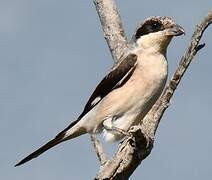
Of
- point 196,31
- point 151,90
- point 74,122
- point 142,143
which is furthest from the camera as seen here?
point 74,122

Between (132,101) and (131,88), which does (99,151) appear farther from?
(131,88)

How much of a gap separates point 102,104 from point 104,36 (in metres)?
0.97

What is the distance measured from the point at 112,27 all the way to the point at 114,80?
801 mm

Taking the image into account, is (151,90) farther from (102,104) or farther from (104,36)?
(104,36)

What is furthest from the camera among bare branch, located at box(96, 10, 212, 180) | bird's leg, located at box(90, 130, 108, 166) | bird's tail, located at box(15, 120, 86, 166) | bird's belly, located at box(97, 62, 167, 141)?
bird's tail, located at box(15, 120, 86, 166)

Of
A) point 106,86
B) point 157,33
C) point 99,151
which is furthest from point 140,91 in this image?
point 99,151

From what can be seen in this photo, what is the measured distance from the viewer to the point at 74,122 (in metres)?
8.47

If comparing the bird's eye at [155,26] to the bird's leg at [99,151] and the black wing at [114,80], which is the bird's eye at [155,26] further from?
the bird's leg at [99,151]

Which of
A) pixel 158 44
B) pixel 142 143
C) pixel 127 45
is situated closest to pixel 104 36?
pixel 127 45

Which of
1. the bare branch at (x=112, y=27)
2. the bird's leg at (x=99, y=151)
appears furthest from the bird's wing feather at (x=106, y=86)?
the bird's leg at (x=99, y=151)

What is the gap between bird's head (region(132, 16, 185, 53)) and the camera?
7.98 m

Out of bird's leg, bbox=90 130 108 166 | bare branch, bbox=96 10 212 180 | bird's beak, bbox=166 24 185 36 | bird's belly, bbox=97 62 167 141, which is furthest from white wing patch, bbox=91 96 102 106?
bare branch, bbox=96 10 212 180

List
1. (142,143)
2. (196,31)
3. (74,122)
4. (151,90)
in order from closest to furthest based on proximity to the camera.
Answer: (196,31)
(142,143)
(151,90)
(74,122)

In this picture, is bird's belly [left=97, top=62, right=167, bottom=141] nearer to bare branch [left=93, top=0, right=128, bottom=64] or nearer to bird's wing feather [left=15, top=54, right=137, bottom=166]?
bird's wing feather [left=15, top=54, right=137, bottom=166]
